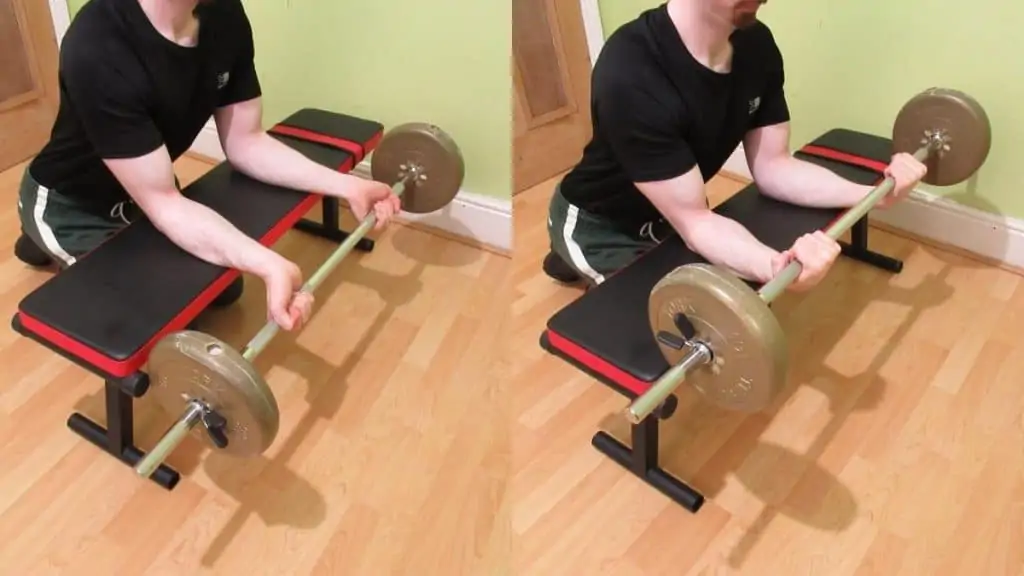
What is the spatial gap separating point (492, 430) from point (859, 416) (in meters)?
0.63

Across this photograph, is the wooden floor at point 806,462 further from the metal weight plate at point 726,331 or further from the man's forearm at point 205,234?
the man's forearm at point 205,234

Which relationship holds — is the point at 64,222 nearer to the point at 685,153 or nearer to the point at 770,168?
the point at 685,153

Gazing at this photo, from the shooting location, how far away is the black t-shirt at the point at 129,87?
1.21 m

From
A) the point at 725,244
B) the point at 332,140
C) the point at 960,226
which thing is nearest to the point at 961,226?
the point at 960,226

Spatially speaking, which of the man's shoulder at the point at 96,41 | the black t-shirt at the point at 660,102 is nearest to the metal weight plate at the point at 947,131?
the black t-shirt at the point at 660,102

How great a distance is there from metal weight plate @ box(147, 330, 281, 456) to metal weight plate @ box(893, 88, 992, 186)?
4.26 feet

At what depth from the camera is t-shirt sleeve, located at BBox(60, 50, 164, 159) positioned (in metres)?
1.21

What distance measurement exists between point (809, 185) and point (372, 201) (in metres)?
0.75

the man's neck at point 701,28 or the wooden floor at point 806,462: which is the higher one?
the man's neck at point 701,28

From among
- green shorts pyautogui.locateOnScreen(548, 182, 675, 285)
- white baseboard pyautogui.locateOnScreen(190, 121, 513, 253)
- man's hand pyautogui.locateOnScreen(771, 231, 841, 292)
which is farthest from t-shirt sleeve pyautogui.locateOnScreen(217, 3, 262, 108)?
man's hand pyautogui.locateOnScreen(771, 231, 841, 292)

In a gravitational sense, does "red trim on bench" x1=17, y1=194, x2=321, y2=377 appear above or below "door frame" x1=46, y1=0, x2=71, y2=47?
below

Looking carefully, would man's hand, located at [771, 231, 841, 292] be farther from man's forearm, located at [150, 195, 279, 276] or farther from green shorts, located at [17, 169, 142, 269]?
green shorts, located at [17, 169, 142, 269]

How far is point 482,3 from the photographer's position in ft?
4.61

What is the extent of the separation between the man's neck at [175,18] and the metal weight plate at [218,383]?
1.55ft
